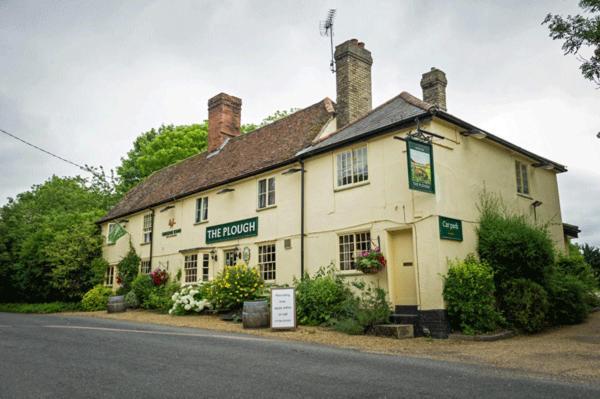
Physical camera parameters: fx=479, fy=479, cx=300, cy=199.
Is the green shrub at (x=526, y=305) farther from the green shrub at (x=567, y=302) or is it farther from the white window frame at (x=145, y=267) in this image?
the white window frame at (x=145, y=267)

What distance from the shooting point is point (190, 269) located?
20969 mm

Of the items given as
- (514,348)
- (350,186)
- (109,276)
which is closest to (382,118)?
(350,186)

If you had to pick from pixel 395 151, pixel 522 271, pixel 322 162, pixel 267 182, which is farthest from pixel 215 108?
pixel 522 271

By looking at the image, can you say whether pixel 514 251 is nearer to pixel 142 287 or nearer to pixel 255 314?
pixel 255 314

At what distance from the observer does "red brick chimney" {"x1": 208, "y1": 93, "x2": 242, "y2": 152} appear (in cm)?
2456

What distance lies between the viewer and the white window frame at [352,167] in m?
14.5

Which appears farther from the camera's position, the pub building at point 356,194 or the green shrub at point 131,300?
the green shrub at point 131,300

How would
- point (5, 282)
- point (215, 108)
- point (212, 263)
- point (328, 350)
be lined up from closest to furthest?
point (328, 350), point (212, 263), point (215, 108), point (5, 282)

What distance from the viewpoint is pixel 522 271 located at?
41.4 feet

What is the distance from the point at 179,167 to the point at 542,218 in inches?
740

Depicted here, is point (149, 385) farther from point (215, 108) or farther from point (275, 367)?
point (215, 108)

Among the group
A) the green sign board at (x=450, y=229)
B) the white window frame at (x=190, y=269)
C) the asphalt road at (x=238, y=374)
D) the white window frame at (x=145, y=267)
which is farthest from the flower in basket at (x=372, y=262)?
the white window frame at (x=145, y=267)

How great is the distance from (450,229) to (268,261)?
707 cm

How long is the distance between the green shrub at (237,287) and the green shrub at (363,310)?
157 inches
